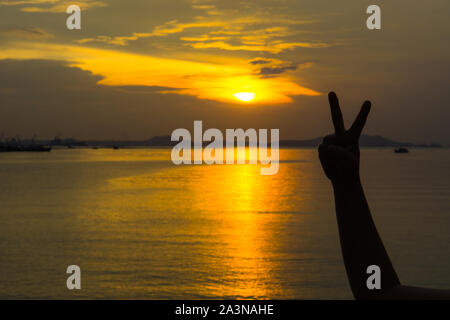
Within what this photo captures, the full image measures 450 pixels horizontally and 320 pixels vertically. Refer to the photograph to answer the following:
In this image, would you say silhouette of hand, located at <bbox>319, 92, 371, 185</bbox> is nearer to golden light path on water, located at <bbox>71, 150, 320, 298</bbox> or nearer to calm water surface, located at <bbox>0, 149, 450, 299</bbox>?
golden light path on water, located at <bbox>71, 150, 320, 298</bbox>

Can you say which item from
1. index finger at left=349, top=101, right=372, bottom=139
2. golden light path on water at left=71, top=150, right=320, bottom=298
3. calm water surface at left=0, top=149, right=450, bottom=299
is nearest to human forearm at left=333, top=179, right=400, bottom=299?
index finger at left=349, top=101, right=372, bottom=139

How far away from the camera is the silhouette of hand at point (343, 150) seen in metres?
3.48

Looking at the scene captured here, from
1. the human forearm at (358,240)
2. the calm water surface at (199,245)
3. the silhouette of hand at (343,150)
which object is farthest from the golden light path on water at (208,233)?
A: the silhouette of hand at (343,150)

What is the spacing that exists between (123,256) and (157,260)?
1.37 meters

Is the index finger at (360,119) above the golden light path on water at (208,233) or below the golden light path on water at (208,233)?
below

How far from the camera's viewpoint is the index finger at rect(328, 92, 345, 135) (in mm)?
3395

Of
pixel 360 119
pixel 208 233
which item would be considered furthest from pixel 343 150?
pixel 208 233

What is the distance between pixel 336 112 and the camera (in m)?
3.41

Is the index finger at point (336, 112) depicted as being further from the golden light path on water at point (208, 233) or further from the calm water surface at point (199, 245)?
the calm water surface at point (199, 245)

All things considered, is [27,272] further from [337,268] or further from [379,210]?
[379,210]

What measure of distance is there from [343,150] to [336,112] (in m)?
0.27
